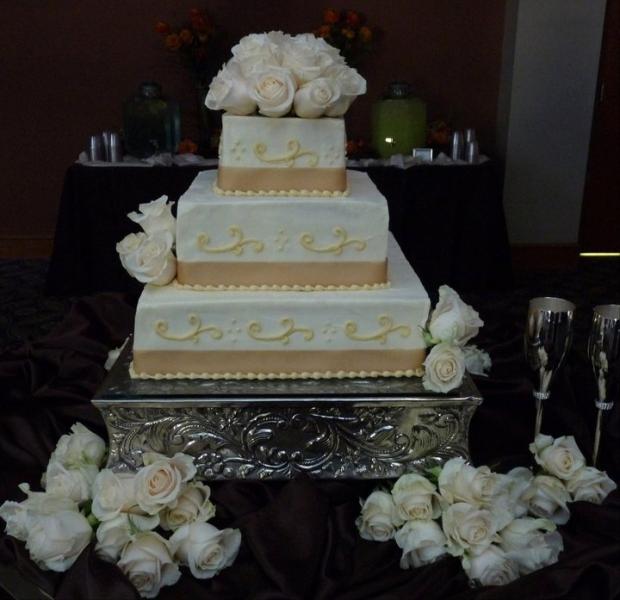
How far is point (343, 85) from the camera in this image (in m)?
1.35

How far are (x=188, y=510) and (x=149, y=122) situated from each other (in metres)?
3.15

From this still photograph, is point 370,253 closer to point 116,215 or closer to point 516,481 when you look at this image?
point 516,481

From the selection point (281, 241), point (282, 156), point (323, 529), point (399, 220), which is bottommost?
point (399, 220)

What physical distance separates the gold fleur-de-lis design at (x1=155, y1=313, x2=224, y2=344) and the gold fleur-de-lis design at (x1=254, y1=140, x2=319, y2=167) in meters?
0.32

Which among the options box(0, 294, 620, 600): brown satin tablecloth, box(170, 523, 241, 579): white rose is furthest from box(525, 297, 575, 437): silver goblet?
box(170, 523, 241, 579): white rose

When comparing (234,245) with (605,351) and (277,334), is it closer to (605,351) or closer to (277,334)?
(277,334)

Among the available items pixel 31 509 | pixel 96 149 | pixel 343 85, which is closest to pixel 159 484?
pixel 31 509

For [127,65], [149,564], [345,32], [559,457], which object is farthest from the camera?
[127,65]

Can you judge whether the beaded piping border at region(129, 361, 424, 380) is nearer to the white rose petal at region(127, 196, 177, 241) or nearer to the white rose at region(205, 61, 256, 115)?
the white rose petal at region(127, 196, 177, 241)

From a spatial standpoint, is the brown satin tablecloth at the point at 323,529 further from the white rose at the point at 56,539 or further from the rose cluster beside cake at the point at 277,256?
the rose cluster beside cake at the point at 277,256

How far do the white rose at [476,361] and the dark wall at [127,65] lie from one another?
3.32 meters

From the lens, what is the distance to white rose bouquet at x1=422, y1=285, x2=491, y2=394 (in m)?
1.25

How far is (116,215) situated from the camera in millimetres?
3723

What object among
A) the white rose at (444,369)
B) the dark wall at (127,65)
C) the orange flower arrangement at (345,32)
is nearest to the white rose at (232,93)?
the white rose at (444,369)
